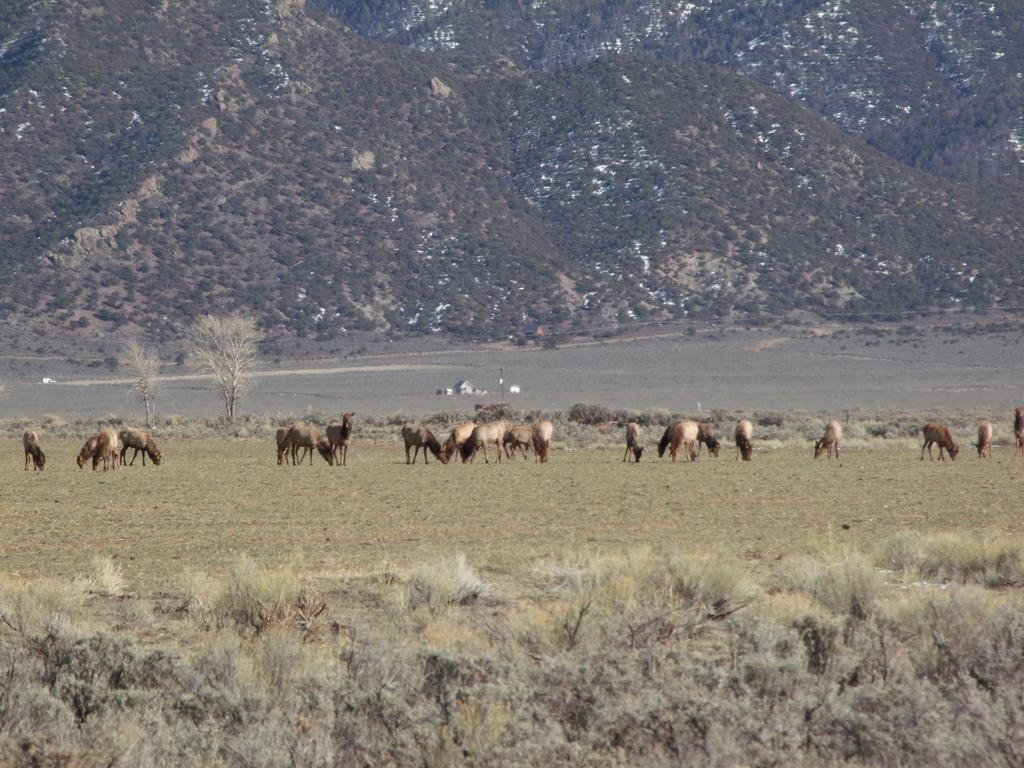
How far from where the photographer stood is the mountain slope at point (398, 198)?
10438 centimetres

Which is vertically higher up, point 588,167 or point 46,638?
point 588,167

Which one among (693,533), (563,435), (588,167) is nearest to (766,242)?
(588,167)

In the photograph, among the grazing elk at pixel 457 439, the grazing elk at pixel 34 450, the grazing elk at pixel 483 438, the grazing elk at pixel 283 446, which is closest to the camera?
the grazing elk at pixel 34 450

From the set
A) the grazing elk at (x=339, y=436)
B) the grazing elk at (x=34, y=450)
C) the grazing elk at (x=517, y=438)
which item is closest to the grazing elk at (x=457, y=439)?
the grazing elk at (x=517, y=438)

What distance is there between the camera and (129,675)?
9.98 meters

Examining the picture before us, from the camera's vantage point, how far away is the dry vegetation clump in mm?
8156

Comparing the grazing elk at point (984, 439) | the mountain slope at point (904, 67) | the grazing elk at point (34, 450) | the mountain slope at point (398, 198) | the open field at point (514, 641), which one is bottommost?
the grazing elk at point (984, 439)

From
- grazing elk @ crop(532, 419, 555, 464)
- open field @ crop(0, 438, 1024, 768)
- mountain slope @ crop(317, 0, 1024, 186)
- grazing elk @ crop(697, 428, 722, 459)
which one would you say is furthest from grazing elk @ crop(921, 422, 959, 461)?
mountain slope @ crop(317, 0, 1024, 186)

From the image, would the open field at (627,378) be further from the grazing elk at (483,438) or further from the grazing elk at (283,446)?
the grazing elk at (483,438)

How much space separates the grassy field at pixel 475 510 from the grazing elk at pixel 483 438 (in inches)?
64.4

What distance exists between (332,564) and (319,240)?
94.3 meters

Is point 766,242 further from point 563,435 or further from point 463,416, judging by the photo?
point 563,435

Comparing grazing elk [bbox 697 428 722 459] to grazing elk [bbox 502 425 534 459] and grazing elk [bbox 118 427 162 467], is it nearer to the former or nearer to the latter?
grazing elk [bbox 502 425 534 459]

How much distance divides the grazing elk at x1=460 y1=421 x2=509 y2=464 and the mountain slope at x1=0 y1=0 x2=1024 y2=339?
63.6 metres
